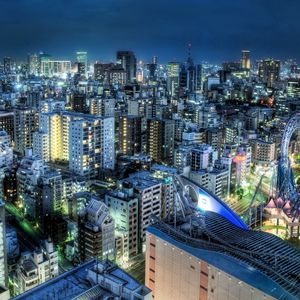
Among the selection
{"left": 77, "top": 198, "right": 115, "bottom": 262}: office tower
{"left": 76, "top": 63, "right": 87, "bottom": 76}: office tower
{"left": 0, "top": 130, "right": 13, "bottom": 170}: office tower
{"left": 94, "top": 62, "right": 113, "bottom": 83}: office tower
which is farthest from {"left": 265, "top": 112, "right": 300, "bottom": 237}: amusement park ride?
{"left": 76, "top": 63, "right": 87, "bottom": 76}: office tower

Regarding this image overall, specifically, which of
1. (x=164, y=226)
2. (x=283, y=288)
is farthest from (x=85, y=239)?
(x=283, y=288)

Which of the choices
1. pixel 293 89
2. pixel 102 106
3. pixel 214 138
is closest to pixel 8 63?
pixel 293 89

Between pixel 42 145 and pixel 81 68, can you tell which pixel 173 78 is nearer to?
pixel 81 68

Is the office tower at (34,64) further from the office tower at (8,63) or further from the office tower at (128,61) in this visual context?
the office tower at (128,61)

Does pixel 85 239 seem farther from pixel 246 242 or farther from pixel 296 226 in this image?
pixel 296 226

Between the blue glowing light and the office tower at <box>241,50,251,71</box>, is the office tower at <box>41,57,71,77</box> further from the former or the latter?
the blue glowing light

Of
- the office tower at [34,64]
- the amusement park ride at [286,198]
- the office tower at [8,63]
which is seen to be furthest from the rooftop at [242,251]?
the office tower at [8,63]
